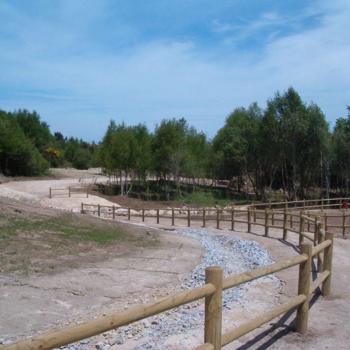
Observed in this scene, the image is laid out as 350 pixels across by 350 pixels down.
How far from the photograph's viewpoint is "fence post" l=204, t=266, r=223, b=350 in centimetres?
433

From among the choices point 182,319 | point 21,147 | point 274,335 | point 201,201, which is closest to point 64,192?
point 201,201

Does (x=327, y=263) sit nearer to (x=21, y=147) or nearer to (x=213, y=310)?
(x=213, y=310)

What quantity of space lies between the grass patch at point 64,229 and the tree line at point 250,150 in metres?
32.6

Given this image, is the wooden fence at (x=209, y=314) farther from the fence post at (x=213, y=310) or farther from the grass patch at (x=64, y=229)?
the grass patch at (x=64, y=229)

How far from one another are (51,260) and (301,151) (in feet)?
133

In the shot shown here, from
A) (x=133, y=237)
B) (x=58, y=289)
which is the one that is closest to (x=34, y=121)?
(x=133, y=237)

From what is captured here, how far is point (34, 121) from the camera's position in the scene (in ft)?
308

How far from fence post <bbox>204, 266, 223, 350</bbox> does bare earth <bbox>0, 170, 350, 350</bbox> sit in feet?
4.67

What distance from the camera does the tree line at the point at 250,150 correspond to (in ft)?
159

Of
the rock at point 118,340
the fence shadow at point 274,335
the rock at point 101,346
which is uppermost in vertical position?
the fence shadow at point 274,335

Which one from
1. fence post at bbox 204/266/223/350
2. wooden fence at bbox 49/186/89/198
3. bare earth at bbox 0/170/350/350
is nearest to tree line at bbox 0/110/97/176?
wooden fence at bbox 49/186/89/198

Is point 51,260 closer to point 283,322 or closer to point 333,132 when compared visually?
point 283,322

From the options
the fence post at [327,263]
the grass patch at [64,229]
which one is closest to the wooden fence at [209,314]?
the fence post at [327,263]

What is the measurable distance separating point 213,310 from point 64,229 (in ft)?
44.8
